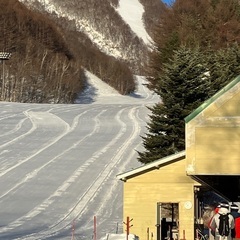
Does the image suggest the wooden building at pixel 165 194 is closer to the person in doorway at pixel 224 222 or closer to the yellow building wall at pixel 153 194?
the yellow building wall at pixel 153 194

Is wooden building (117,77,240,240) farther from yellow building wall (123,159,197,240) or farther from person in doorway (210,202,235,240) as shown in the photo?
person in doorway (210,202,235,240)

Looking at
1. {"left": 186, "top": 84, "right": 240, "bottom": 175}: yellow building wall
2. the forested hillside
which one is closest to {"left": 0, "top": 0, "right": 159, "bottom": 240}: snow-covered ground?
{"left": 186, "top": 84, "right": 240, "bottom": 175}: yellow building wall

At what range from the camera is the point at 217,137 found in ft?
36.3

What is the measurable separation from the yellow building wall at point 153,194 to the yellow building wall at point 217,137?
5.45 metres

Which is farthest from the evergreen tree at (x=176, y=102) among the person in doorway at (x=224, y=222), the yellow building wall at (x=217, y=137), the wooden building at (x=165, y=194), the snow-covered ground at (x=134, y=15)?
the snow-covered ground at (x=134, y=15)

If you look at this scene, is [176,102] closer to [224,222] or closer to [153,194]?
[153,194]

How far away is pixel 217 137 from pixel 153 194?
5847 mm

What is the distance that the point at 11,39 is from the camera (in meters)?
→ 87.9

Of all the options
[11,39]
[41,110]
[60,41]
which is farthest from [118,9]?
[41,110]

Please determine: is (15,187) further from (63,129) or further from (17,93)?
(17,93)

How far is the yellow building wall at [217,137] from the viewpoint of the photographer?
10977 mm

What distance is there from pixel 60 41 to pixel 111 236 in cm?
8883

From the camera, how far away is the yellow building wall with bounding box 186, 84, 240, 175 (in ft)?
36.0

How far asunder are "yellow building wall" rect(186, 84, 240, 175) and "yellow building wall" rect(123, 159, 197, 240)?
17.9ft
